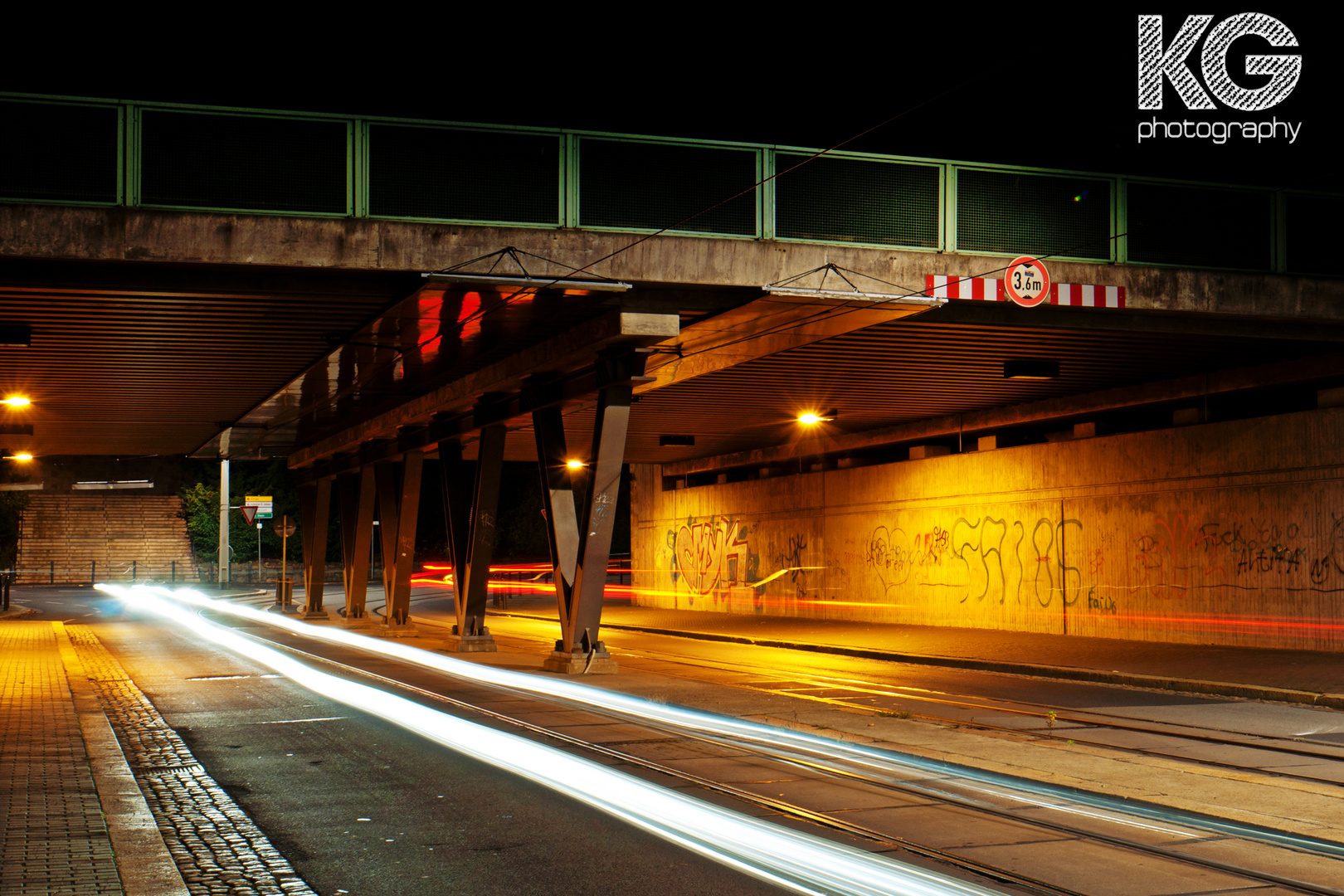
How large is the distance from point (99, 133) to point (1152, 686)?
47.7 feet

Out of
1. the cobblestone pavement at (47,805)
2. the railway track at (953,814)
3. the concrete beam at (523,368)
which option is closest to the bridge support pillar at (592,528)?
the concrete beam at (523,368)

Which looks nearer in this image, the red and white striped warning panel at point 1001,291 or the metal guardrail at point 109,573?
the red and white striped warning panel at point 1001,291

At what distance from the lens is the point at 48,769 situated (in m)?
9.71

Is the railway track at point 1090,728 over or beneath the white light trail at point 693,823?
beneath

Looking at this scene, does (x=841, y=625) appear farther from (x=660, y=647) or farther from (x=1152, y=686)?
(x=1152, y=686)

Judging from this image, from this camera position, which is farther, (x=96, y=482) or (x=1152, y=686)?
(x=96, y=482)

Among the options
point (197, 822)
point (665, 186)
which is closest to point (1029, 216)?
point (665, 186)

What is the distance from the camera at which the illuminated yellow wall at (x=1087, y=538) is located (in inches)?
713

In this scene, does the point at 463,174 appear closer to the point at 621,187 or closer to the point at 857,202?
the point at 621,187

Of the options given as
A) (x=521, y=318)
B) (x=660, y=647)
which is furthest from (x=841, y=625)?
(x=521, y=318)

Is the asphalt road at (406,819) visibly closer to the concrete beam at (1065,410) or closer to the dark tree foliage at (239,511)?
the concrete beam at (1065,410)

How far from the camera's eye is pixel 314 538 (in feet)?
126

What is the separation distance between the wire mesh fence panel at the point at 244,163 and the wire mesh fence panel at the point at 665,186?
2920 millimetres

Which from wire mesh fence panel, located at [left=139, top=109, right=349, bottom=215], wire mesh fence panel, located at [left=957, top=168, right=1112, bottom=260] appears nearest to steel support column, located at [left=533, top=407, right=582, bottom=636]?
wire mesh fence panel, located at [left=139, top=109, right=349, bottom=215]
